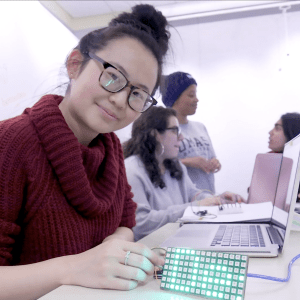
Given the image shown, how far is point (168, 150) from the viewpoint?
1593 mm

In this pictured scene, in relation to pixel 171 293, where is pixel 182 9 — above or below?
above

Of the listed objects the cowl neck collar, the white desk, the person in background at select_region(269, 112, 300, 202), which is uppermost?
the person in background at select_region(269, 112, 300, 202)

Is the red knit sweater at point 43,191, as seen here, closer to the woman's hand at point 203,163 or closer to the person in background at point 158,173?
the person in background at point 158,173

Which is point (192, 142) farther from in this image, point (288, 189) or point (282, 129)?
point (288, 189)

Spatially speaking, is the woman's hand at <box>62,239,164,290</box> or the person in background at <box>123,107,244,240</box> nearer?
the woman's hand at <box>62,239,164,290</box>

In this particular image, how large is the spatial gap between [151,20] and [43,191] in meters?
0.59

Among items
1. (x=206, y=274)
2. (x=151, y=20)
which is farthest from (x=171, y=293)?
(x=151, y=20)

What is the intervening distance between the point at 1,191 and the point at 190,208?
85 cm

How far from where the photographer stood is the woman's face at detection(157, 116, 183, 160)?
5.16 ft

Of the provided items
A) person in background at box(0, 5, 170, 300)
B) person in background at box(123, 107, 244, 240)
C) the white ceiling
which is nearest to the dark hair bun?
person in background at box(0, 5, 170, 300)

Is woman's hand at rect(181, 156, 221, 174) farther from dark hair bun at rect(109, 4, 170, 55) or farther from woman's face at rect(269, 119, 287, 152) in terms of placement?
dark hair bun at rect(109, 4, 170, 55)

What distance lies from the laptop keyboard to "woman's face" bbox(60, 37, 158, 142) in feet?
1.33

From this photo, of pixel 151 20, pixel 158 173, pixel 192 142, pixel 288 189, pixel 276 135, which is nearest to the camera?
pixel 288 189

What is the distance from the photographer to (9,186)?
0.59 m
